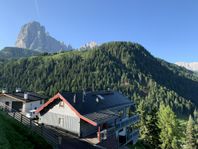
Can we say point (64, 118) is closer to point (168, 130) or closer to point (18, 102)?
point (18, 102)

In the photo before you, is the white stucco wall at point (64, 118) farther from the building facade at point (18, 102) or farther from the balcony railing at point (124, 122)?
the building facade at point (18, 102)

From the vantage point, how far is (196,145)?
2229 inches

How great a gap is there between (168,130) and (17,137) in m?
43.6

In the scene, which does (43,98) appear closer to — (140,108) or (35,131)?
(140,108)

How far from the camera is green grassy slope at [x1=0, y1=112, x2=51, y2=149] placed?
1833 cm

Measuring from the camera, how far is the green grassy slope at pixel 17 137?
1833 centimetres

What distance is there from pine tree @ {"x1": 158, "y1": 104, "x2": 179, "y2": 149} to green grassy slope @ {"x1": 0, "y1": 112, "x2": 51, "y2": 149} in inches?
1533

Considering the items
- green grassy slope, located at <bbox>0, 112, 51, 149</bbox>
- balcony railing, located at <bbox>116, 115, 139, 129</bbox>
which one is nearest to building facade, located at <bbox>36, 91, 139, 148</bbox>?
balcony railing, located at <bbox>116, 115, 139, 129</bbox>

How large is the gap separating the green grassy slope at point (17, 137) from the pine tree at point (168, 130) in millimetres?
38942

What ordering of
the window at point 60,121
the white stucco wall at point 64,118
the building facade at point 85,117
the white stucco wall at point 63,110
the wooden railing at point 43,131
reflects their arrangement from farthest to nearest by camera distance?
the window at point 60,121, the white stucco wall at point 63,110, the white stucco wall at point 64,118, the building facade at point 85,117, the wooden railing at point 43,131

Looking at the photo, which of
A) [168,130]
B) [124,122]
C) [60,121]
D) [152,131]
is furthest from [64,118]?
[168,130]

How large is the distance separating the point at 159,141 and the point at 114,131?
26146mm

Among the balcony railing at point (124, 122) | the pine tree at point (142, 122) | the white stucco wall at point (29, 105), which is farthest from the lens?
the white stucco wall at point (29, 105)

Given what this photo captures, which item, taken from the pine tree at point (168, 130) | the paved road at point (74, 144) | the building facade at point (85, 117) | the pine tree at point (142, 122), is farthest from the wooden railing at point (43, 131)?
the pine tree at point (168, 130)
